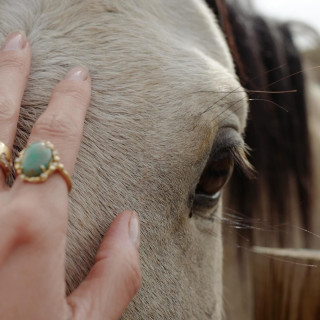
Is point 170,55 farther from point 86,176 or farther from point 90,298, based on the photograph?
point 90,298

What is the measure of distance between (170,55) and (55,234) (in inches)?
21.0

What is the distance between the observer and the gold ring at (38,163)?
72 centimetres

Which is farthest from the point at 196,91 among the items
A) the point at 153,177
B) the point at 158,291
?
the point at 158,291

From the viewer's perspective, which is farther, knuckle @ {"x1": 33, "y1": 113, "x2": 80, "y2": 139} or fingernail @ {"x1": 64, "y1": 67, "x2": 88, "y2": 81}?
fingernail @ {"x1": 64, "y1": 67, "x2": 88, "y2": 81}

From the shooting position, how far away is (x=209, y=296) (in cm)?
121

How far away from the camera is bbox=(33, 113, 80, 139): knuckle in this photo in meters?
0.81

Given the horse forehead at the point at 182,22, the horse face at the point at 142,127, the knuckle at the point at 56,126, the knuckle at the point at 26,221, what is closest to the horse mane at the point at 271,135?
the horse forehead at the point at 182,22

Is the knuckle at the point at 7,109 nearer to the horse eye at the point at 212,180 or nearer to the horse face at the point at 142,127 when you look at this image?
the horse face at the point at 142,127

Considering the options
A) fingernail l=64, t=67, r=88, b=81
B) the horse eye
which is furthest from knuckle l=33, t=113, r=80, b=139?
the horse eye

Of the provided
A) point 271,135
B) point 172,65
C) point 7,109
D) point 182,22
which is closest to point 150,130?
point 172,65

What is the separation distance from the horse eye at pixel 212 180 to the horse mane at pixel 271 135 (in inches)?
25.4

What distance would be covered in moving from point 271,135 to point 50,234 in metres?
1.34

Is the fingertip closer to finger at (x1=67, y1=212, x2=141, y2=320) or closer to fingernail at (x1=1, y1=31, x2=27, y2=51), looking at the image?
fingernail at (x1=1, y1=31, x2=27, y2=51)

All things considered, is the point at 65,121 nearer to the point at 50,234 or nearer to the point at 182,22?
the point at 50,234
